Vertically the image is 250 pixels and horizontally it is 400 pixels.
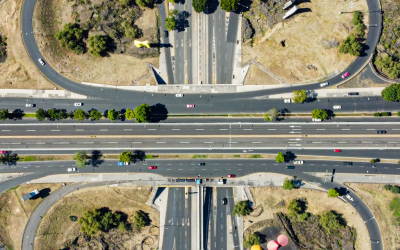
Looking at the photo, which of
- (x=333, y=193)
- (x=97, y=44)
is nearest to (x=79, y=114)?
(x=97, y=44)

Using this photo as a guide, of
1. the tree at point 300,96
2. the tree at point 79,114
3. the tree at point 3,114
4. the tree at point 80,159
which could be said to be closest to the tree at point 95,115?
the tree at point 79,114

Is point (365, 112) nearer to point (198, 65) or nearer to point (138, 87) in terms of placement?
point (198, 65)

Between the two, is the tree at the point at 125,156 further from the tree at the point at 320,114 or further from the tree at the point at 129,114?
the tree at the point at 320,114

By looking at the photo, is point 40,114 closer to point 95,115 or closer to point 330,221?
point 95,115

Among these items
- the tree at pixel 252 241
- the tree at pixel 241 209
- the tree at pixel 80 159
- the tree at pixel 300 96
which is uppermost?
the tree at pixel 300 96

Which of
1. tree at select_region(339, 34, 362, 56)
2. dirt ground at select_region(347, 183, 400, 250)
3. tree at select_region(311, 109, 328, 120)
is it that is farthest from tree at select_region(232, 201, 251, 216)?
tree at select_region(339, 34, 362, 56)
